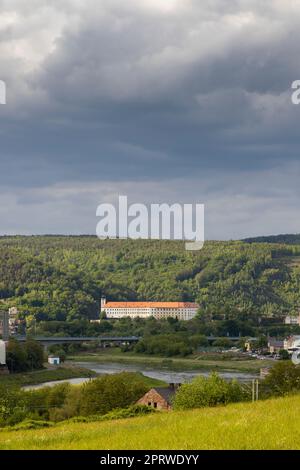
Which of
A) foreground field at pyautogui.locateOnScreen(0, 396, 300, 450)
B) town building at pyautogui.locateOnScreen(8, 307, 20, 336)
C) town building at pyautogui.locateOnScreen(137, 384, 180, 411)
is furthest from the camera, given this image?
town building at pyautogui.locateOnScreen(8, 307, 20, 336)

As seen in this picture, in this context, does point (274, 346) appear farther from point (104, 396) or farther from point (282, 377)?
point (104, 396)

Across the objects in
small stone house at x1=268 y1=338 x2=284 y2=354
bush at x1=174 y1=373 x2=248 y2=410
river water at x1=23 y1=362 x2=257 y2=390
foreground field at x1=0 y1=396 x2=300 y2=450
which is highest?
foreground field at x1=0 y1=396 x2=300 y2=450

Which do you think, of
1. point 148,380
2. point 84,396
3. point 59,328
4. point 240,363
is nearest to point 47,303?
point 59,328

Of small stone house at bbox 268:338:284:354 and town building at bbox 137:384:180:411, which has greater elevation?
town building at bbox 137:384:180:411

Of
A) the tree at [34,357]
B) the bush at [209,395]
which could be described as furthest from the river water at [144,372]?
the bush at [209,395]

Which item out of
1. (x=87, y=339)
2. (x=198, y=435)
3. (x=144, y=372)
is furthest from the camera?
(x=87, y=339)

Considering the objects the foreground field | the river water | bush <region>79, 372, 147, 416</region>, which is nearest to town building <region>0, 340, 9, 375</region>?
the river water

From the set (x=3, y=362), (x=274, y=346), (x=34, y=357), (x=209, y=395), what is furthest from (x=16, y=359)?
(x=209, y=395)

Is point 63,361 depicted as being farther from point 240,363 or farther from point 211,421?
point 211,421

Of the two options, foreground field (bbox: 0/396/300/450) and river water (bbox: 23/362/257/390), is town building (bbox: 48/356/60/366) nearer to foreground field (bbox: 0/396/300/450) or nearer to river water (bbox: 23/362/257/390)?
river water (bbox: 23/362/257/390)
